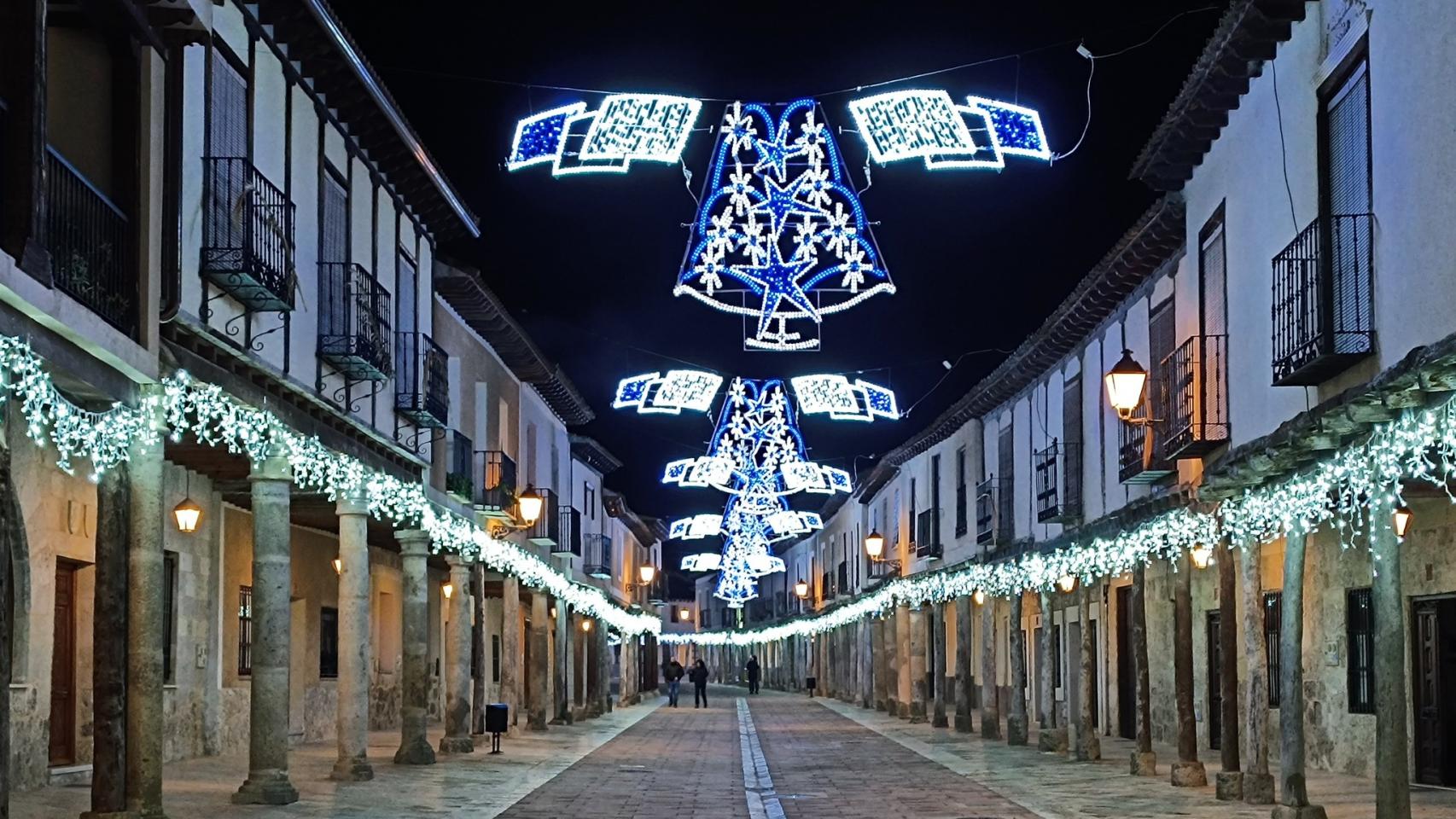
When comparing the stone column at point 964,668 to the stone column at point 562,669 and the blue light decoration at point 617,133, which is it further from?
the blue light decoration at point 617,133

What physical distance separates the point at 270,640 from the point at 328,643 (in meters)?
14.7

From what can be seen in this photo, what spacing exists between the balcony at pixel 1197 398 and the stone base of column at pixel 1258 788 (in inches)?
147

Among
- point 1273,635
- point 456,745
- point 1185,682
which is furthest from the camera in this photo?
point 456,745

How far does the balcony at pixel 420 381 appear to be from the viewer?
74.9ft

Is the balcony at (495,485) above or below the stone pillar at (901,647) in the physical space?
above

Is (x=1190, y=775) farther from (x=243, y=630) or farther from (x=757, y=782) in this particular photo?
(x=243, y=630)

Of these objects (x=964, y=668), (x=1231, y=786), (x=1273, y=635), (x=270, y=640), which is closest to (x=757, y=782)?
(x=1231, y=786)

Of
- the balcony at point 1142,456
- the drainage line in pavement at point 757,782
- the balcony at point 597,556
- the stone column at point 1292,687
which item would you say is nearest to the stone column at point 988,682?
the drainage line in pavement at point 757,782

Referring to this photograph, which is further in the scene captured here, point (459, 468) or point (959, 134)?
point (459, 468)

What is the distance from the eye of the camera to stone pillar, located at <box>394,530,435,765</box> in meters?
23.0

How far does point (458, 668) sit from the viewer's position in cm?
2666

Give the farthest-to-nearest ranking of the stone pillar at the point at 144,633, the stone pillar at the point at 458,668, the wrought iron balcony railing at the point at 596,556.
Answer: the wrought iron balcony railing at the point at 596,556
the stone pillar at the point at 458,668
the stone pillar at the point at 144,633

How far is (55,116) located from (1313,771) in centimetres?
1635

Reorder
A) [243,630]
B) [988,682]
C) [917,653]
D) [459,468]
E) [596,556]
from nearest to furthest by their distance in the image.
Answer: [243,630] < [459,468] < [988,682] < [917,653] < [596,556]
